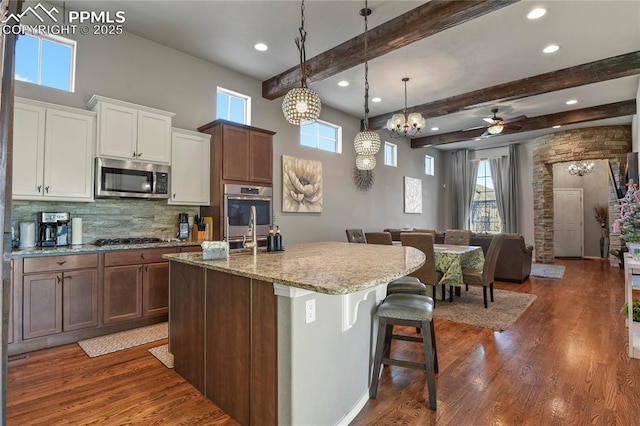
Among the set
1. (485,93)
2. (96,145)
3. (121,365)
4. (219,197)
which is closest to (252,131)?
(219,197)

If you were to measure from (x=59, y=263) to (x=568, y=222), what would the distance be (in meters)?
11.8

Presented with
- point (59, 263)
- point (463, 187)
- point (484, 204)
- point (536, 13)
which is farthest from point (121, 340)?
point (484, 204)

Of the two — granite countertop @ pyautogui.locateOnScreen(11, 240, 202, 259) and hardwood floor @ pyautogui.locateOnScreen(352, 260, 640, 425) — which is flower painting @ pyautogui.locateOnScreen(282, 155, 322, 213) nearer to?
granite countertop @ pyautogui.locateOnScreen(11, 240, 202, 259)

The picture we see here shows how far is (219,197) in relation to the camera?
421 cm

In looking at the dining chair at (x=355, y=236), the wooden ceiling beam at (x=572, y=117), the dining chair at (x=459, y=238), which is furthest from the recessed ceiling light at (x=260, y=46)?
the wooden ceiling beam at (x=572, y=117)

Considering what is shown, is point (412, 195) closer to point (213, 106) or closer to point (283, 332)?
point (213, 106)

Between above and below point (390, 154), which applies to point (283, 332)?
below

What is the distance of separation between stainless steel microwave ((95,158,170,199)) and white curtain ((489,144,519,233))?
8.91m

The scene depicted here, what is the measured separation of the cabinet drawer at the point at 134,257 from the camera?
3.29 m

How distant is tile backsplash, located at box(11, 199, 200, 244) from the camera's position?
3283 mm

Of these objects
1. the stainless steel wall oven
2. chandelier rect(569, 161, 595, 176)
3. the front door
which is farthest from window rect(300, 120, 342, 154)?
the front door

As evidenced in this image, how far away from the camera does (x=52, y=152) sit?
10.4ft

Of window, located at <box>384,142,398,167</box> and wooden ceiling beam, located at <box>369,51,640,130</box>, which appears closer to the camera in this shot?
wooden ceiling beam, located at <box>369,51,640,130</box>

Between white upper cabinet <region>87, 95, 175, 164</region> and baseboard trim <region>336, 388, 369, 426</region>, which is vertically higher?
white upper cabinet <region>87, 95, 175, 164</region>
